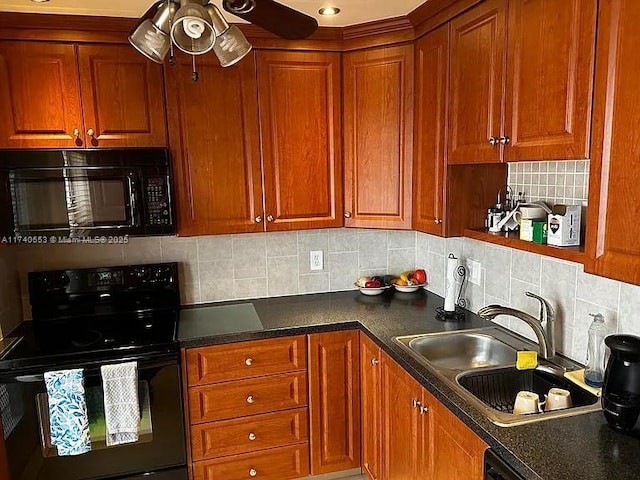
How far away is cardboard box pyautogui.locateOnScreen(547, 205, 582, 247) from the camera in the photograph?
1639mm

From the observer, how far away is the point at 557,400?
1552 millimetres

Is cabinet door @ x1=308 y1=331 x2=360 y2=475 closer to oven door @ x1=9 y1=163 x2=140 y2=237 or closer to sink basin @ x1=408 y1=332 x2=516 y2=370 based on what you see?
sink basin @ x1=408 y1=332 x2=516 y2=370

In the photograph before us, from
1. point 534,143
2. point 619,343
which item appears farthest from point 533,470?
point 534,143

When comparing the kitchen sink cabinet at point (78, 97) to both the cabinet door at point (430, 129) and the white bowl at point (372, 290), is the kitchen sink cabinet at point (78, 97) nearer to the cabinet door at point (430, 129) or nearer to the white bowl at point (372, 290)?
the cabinet door at point (430, 129)

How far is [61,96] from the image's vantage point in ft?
7.20

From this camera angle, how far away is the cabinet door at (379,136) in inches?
94.2

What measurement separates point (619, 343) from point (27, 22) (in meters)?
2.53

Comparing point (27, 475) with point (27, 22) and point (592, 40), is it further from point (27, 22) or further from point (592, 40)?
point (592, 40)

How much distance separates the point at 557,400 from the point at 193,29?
60.0 inches

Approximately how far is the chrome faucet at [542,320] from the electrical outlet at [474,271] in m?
0.49

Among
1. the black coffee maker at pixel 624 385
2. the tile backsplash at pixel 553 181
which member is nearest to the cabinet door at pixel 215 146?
the tile backsplash at pixel 553 181

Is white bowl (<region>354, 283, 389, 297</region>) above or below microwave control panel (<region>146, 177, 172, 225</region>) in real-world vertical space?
below

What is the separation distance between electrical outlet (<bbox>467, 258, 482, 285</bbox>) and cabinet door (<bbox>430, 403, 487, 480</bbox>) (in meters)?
0.89

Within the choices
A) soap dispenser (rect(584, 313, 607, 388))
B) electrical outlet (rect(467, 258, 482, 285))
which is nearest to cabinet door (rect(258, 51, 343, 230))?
electrical outlet (rect(467, 258, 482, 285))
